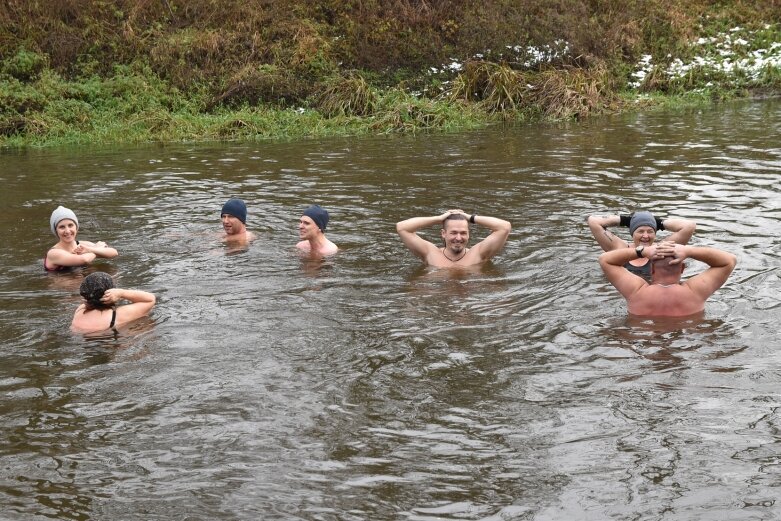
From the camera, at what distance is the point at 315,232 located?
12.0 m

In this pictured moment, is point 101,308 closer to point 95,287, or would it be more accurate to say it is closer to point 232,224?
point 95,287

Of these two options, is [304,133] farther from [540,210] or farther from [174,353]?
[174,353]

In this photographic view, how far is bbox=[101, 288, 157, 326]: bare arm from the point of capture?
9.13 meters

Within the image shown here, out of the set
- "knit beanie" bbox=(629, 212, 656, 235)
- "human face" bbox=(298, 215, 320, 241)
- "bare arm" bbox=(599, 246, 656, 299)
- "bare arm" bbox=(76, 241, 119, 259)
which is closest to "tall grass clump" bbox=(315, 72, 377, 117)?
"human face" bbox=(298, 215, 320, 241)

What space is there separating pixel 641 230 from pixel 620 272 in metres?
0.62

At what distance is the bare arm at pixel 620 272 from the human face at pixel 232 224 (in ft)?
18.1

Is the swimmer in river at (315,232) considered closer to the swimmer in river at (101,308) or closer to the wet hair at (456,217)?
the wet hair at (456,217)

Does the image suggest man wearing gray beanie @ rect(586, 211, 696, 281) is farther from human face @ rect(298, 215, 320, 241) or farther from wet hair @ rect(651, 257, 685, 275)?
human face @ rect(298, 215, 320, 241)

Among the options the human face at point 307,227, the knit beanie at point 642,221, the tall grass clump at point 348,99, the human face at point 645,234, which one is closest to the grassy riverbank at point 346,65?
the tall grass clump at point 348,99

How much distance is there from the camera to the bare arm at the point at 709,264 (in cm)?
866

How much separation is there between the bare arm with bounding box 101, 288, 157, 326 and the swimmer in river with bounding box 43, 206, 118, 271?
7.59 feet

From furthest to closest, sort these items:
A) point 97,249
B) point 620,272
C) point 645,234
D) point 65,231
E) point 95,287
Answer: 1. point 97,249
2. point 65,231
3. point 645,234
4. point 620,272
5. point 95,287

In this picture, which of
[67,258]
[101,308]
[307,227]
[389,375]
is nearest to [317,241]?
[307,227]

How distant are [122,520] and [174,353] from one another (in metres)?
3.02
